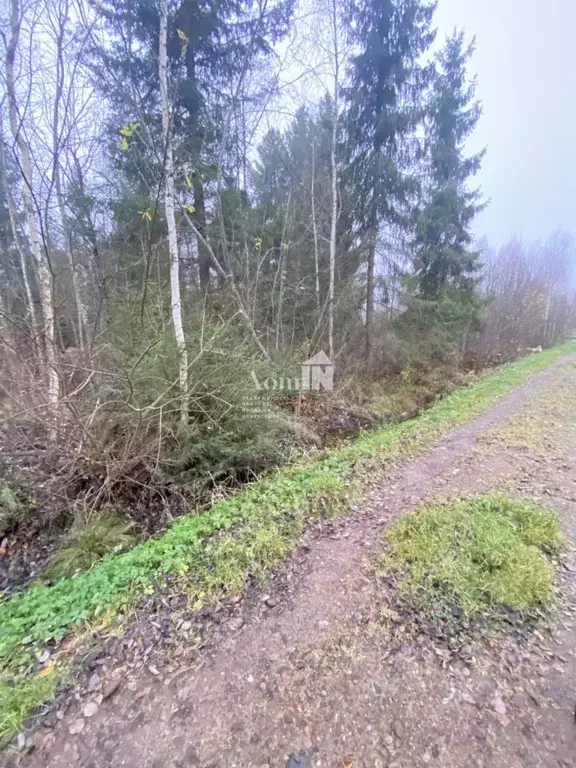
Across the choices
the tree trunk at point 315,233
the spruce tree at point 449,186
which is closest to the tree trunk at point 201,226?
the tree trunk at point 315,233

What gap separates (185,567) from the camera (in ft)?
8.13

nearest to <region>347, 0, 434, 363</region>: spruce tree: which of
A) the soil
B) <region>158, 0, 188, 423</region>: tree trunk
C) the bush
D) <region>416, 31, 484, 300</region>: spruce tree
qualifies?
<region>416, 31, 484, 300</region>: spruce tree

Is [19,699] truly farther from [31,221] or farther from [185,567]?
[31,221]

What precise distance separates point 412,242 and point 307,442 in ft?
25.8

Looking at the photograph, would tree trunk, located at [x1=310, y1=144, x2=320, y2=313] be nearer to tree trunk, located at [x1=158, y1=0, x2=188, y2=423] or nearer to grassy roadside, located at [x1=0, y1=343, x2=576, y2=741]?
tree trunk, located at [x1=158, y1=0, x2=188, y2=423]

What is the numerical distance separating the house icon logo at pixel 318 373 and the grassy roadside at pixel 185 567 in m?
4.60

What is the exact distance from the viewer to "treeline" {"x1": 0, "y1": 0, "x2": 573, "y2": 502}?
13.5ft

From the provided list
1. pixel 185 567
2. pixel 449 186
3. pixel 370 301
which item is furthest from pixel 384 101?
pixel 185 567

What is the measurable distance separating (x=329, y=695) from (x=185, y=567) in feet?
4.50

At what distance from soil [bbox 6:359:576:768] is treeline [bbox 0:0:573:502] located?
8.09ft

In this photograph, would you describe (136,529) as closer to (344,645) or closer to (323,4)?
(344,645)

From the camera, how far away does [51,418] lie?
384cm

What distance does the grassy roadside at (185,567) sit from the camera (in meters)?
1.82

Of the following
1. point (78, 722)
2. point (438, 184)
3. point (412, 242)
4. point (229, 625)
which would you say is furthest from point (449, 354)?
point (78, 722)
